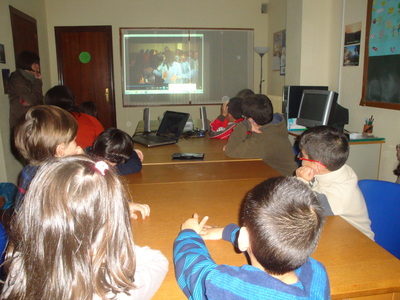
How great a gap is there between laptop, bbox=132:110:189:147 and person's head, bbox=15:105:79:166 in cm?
120

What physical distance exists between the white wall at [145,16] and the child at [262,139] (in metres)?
3.57

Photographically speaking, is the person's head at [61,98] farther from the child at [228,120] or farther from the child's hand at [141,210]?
the child's hand at [141,210]

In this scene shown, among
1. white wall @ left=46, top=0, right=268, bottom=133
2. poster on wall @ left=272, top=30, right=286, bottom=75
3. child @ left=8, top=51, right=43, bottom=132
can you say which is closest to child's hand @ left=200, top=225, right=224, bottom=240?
child @ left=8, top=51, right=43, bottom=132

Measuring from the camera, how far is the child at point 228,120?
9.86 feet

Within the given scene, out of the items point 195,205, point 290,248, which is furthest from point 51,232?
point 195,205

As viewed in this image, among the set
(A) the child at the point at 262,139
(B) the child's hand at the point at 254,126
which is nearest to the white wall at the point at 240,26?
(A) the child at the point at 262,139

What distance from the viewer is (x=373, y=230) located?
148 centimetres

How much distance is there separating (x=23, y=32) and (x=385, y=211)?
15.4 ft

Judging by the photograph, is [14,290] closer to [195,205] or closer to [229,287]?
[229,287]

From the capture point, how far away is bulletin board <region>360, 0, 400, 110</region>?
2797mm

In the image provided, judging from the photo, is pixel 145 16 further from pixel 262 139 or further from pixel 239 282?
pixel 239 282

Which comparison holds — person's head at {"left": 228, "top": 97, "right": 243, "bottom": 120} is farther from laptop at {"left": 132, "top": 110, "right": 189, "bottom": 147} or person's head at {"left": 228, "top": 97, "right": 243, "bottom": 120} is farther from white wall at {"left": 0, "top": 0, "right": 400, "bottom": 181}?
white wall at {"left": 0, "top": 0, "right": 400, "bottom": 181}

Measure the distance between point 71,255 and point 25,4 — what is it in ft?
16.1

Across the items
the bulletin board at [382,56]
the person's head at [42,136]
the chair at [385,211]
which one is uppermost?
the bulletin board at [382,56]
